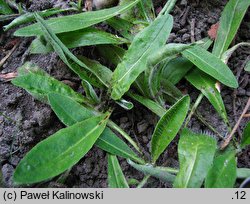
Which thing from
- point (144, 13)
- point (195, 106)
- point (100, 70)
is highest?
point (144, 13)

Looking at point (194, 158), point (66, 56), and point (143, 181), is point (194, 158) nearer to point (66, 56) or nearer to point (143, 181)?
point (143, 181)

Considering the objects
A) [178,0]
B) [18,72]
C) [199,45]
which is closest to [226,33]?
[199,45]

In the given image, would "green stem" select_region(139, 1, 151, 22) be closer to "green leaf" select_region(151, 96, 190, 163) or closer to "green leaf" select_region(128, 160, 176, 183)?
"green leaf" select_region(151, 96, 190, 163)

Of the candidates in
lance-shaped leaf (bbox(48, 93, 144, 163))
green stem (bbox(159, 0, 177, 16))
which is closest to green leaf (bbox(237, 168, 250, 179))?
lance-shaped leaf (bbox(48, 93, 144, 163))

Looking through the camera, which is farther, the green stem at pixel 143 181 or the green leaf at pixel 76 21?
the green leaf at pixel 76 21

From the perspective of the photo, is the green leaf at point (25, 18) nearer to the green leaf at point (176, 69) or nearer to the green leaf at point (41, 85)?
the green leaf at point (41, 85)

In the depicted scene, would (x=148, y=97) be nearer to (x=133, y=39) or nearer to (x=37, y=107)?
(x=133, y=39)
